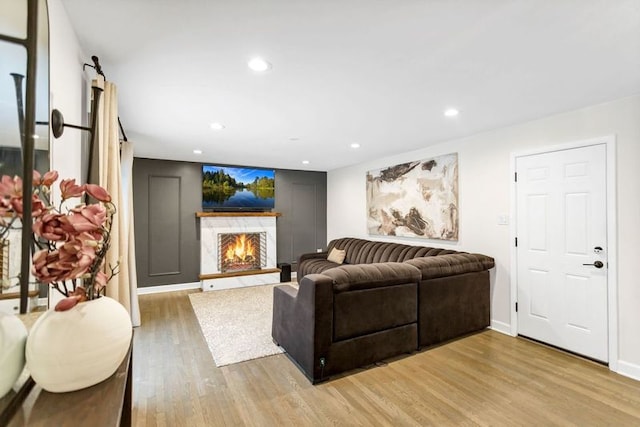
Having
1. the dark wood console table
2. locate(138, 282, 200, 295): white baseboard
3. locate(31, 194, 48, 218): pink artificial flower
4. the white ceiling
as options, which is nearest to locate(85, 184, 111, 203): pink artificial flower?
locate(31, 194, 48, 218): pink artificial flower

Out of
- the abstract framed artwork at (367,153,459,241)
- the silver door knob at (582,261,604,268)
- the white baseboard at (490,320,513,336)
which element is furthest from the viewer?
the abstract framed artwork at (367,153,459,241)

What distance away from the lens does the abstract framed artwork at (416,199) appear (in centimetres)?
409

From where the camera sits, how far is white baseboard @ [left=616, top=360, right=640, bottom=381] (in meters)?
2.52

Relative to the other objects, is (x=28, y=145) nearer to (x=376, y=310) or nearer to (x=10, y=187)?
(x=10, y=187)

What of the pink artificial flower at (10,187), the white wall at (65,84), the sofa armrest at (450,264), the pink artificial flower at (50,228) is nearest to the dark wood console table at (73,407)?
the pink artificial flower at (50,228)

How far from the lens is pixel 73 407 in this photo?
733 millimetres

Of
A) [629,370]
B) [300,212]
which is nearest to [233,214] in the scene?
[300,212]

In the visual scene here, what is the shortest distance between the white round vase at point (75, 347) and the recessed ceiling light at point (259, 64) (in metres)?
1.72

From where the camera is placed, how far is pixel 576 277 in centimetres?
293

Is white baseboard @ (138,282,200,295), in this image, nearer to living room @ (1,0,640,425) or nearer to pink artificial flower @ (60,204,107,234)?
living room @ (1,0,640,425)

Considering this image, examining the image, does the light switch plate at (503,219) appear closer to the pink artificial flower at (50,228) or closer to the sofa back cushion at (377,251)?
the sofa back cushion at (377,251)

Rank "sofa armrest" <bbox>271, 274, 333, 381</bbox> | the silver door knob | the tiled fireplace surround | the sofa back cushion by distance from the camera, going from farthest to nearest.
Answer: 1. the tiled fireplace surround
2. the sofa back cushion
3. the silver door knob
4. "sofa armrest" <bbox>271, 274, 333, 381</bbox>

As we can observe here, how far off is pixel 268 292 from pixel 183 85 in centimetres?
380

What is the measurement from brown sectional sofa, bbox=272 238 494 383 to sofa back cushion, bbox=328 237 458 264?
78 cm
